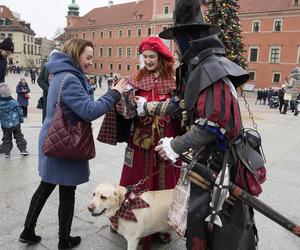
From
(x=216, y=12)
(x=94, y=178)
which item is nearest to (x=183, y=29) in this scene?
(x=94, y=178)

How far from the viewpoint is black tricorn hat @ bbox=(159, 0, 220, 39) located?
1.99 meters

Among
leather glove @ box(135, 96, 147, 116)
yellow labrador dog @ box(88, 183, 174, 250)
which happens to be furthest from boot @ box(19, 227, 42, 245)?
leather glove @ box(135, 96, 147, 116)

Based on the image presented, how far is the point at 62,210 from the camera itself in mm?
2719

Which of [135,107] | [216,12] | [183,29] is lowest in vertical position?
[135,107]

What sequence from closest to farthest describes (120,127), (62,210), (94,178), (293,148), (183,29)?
1. (183,29)
2. (62,210)
3. (120,127)
4. (94,178)
5. (293,148)

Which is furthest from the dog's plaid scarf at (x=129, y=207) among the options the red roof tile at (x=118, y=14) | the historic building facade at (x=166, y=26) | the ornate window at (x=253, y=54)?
the red roof tile at (x=118, y=14)

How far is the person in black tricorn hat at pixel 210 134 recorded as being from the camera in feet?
6.06

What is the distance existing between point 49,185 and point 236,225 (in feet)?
5.25

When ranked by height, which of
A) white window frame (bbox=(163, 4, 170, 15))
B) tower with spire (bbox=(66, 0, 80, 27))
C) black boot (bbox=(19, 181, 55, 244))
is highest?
tower with spire (bbox=(66, 0, 80, 27))

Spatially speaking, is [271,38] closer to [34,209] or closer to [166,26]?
[166,26]

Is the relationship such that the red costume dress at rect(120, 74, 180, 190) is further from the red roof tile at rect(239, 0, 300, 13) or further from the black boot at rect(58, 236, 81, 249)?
the red roof tile at rect(239, 0, 300, 13)

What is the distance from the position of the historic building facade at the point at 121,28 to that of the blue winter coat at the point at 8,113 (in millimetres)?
49778

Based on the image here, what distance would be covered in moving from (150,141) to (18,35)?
3208 inches

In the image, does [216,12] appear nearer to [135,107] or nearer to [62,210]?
[135,107]
